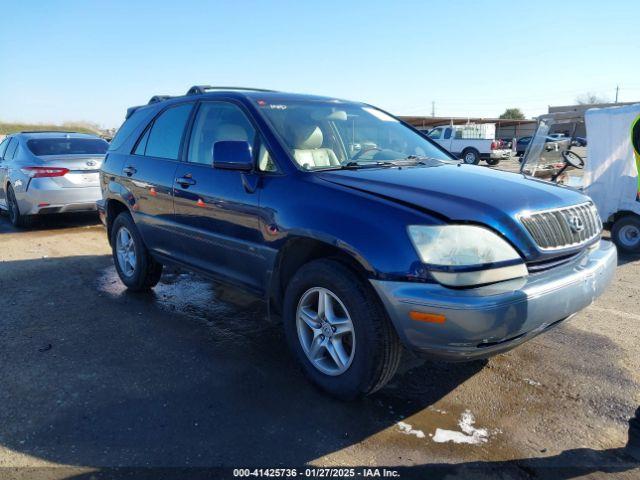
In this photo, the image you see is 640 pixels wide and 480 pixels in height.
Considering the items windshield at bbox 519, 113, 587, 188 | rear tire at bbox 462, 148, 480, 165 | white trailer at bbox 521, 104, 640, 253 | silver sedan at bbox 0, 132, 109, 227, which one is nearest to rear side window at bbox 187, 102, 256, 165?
silver sedan at bbox 0, 132, 109, 227

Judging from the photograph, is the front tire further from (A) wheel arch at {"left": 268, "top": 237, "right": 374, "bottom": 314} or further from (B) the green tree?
(B) the green tree

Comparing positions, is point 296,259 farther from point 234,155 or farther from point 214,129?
point 214,129

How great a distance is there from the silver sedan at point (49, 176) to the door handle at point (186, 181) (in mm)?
5005

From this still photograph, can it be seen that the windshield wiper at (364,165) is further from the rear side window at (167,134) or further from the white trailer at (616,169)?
the white trailer at (616,169)

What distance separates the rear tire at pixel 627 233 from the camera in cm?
688

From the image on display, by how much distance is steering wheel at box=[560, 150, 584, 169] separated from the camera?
794cm

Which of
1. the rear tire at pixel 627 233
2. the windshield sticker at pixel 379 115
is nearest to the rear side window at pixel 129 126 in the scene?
the windshield sticker at pixel 379 115

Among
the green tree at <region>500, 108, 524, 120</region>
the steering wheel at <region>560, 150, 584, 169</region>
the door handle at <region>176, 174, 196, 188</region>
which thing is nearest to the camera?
the door handle at <region>176, 174, 196, 188</region>

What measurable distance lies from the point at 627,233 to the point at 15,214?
987cm

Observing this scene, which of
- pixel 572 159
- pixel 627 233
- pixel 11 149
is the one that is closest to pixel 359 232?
pixel 627 233

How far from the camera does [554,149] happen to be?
8.09 meters

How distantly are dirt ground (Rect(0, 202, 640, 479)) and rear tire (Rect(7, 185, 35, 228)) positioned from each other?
15.8 ft

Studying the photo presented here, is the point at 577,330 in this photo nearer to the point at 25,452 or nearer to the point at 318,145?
the point at 318,145

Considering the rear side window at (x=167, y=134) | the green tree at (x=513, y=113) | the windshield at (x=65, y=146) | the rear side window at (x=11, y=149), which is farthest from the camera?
the green tree at (x=513, y=113)
